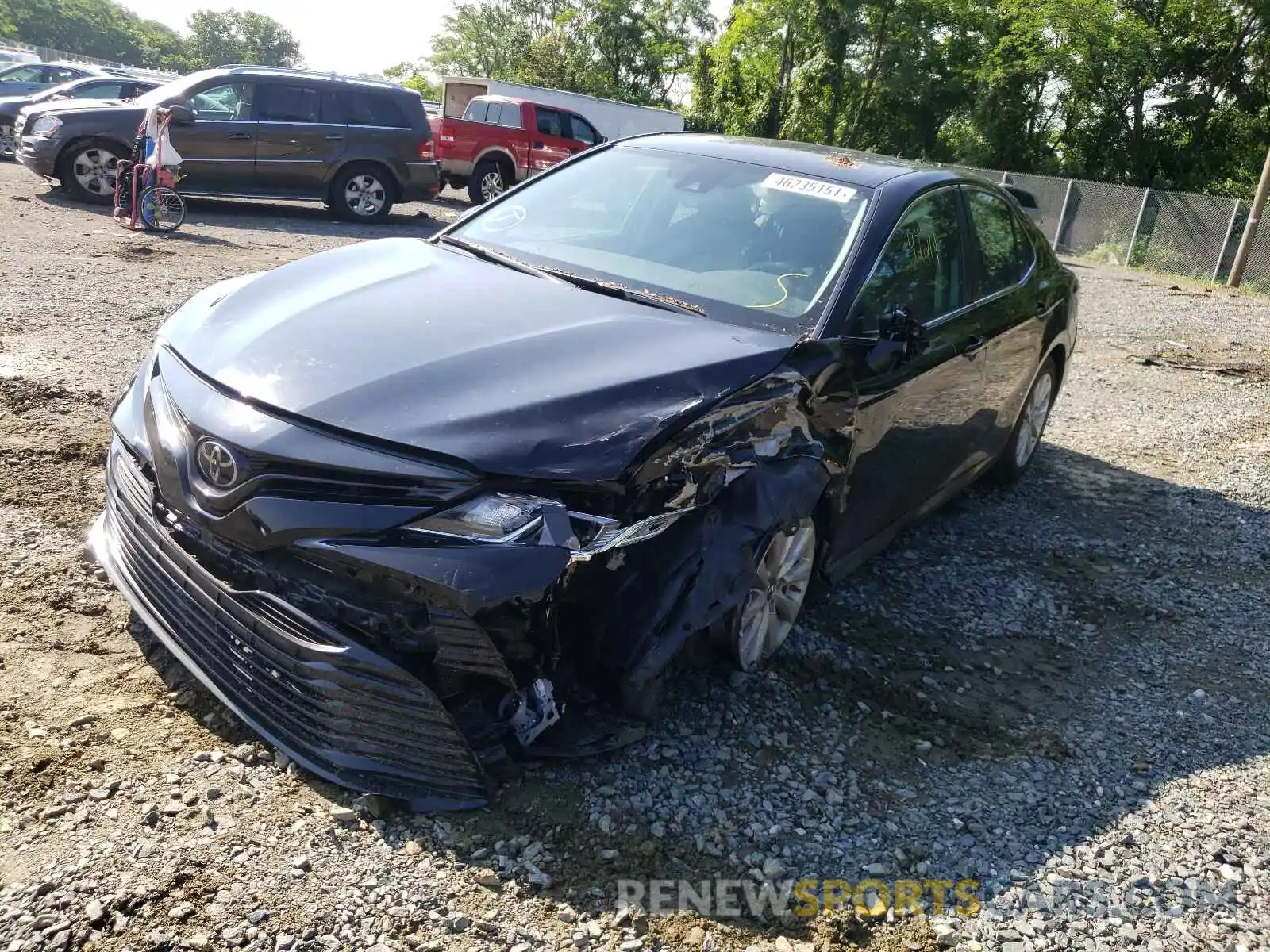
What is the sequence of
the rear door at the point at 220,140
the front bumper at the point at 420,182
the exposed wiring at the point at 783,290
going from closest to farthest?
the exposed wiring at the point at 783,290 < the rear door at the point at 220,140 < the front bumper at the point at 420,182

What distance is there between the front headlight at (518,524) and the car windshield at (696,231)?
119 cm

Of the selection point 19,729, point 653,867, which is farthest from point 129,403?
point 653,867

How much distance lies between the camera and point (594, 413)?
2797mm

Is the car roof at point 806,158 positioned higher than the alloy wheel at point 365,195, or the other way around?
the car roof at point 806,158

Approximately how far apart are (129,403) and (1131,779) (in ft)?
11.2

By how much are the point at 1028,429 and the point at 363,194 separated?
10903 mm

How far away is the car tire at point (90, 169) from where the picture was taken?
42.2 ft

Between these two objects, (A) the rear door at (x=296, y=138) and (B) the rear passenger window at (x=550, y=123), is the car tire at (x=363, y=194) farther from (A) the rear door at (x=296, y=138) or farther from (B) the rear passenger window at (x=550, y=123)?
(B) the rear passenger window at (x=550, y=123)

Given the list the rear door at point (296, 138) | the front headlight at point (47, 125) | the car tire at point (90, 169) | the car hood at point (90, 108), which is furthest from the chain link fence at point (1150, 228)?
→ the front headlight at point (47, 125)

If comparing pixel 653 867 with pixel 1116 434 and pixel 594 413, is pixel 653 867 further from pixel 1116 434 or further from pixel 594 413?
pixel 1116 434

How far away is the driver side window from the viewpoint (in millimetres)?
3762

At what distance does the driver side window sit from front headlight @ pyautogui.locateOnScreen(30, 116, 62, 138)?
473 inches

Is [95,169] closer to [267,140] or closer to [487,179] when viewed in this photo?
[267,140]

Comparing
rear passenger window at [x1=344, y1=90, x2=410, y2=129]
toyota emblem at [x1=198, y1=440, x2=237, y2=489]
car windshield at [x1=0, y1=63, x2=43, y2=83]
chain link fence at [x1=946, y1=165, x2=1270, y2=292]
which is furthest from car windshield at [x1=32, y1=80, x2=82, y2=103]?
toyota emblem at [x1=198, y1=440, x2=237, y2=489]
